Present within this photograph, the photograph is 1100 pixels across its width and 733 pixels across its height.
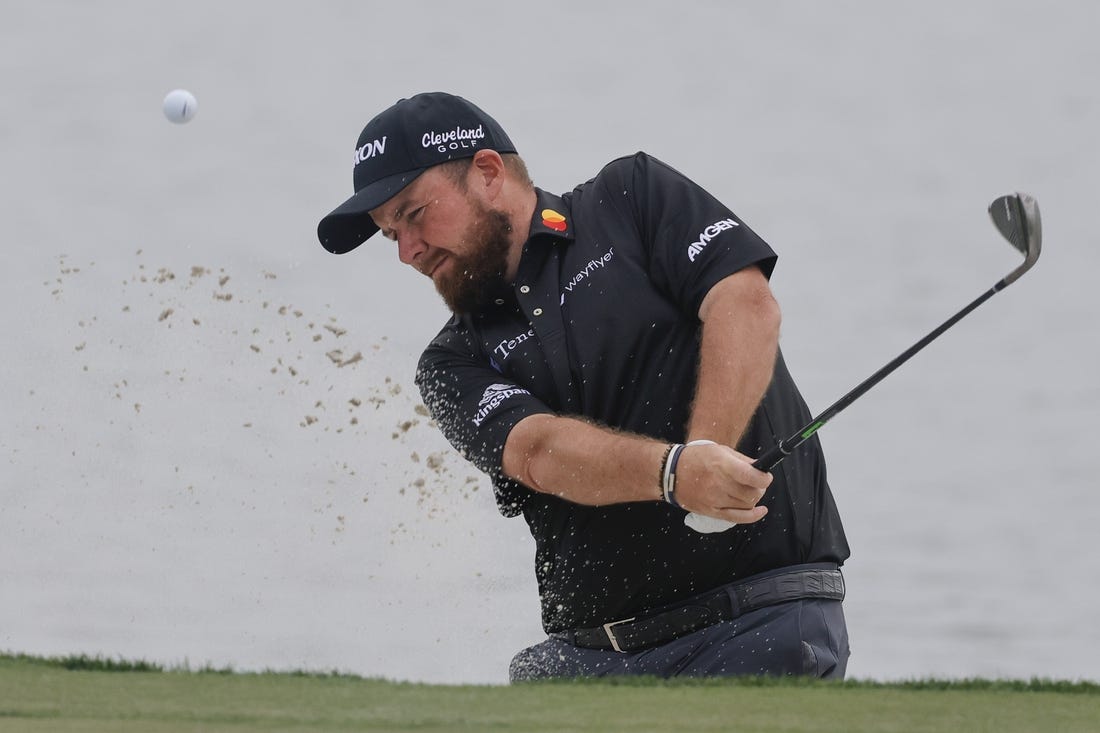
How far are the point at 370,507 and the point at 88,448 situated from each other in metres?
1.40

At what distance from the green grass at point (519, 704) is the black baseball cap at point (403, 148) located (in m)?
0.80

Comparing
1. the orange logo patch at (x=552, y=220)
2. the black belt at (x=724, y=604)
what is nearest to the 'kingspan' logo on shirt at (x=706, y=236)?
the orange logo patch at (x=552, y=220)

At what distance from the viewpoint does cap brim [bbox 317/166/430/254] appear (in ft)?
8.12

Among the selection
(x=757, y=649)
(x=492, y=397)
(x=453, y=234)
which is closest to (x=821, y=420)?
(x=757, y=649)

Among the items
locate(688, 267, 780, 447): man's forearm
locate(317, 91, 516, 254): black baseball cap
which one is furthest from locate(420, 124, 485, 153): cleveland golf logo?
locate(688, 267, 780, 447): man's forearm

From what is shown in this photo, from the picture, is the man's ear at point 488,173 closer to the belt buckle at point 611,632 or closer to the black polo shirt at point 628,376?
the black polo shirt at point 628,376

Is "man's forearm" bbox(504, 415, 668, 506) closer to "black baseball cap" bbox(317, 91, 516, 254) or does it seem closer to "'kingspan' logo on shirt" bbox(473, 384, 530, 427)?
"'kingspan' logo on shirt" bbox(473, 384, 530, 427)

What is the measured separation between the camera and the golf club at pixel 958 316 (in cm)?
221

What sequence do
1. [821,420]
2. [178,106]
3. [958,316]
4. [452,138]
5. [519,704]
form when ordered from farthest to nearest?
[178,106] < [452,138] < [958,316] < [821,420] < [519,704]

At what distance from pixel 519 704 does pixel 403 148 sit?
3.34 ft

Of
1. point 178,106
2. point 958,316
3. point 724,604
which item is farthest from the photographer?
point 178,106

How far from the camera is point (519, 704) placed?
185cm

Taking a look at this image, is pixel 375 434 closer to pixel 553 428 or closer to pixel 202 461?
pixel 202 461

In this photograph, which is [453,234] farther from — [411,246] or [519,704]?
[519,704]
